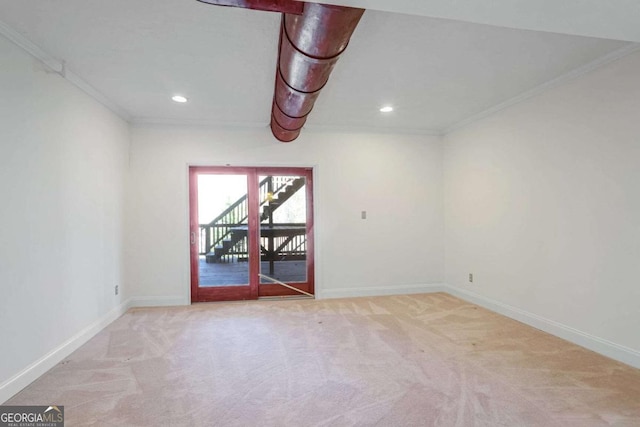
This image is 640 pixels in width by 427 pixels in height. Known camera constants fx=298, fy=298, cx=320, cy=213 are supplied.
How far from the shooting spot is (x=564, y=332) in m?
2.97

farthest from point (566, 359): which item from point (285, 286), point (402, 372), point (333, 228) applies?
point (285, 286)

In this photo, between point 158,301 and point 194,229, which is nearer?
point 158,301

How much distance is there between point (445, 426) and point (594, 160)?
2.66 m

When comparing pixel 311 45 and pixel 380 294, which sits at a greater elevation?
pixel 311 45

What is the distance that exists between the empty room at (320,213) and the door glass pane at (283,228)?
31mm

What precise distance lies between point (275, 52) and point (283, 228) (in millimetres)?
2657

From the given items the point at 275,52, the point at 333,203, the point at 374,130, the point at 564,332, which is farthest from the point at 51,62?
the point at 564,332

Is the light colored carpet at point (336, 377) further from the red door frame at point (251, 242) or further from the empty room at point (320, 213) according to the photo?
the red door frame at point (251, 242)

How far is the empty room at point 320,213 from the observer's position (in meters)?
1.97

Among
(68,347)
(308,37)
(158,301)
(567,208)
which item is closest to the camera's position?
(308,37)

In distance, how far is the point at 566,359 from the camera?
8.47 ft

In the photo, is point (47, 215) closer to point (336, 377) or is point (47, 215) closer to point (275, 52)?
point (275, 52)

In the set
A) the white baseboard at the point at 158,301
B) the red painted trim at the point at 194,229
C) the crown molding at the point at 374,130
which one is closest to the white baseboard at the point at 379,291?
the red painted trim at the point at 194,229

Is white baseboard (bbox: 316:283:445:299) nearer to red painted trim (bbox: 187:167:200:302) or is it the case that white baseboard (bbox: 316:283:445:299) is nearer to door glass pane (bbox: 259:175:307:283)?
door glass pane (bbox: 259:175:307:283)
